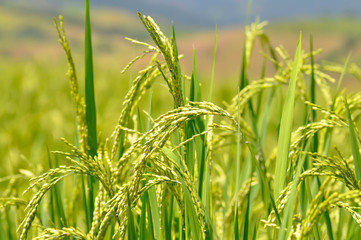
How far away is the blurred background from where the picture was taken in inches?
140

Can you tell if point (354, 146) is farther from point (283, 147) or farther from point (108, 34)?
point (108, 34)

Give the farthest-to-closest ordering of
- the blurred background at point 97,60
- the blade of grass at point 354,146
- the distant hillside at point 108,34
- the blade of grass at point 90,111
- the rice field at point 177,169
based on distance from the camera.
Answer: the distant hillside at point 108,34
the blurred background at point 97,60
the blade of grass at point 90,111
the blade of grass at point 354,146
the rice field at point 177,169

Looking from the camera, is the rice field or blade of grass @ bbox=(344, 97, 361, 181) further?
blade of grass @ bbox=(344, 97, 361, 181)

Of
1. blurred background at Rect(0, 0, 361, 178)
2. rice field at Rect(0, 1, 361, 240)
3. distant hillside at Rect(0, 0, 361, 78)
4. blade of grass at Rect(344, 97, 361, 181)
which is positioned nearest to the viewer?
rice field at Rect(0, 1, 361, 240)

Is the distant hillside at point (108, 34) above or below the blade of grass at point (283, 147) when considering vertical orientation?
above

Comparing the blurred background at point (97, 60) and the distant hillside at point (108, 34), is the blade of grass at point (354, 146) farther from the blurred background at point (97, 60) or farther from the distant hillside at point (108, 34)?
the distant hillside at point (108, 34)

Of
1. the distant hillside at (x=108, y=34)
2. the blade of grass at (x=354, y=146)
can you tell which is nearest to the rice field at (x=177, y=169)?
the blade of grass at (x=354, y=146)

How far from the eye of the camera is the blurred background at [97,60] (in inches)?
140

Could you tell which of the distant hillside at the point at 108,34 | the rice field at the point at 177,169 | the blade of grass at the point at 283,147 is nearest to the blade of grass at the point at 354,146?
the rice field at the point at 177,169

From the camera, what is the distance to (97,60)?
36.4 meters

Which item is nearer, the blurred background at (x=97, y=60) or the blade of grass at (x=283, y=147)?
the blade of grass at (x=283, y=147)

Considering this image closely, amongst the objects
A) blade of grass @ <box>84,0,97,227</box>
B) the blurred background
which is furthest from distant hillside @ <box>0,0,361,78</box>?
blade of grass @ <box>84,0,97,227</box>

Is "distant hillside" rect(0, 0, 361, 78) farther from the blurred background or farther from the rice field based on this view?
the rice field

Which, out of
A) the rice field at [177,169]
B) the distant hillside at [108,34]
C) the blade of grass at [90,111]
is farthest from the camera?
the distant hillside at [108,34]
